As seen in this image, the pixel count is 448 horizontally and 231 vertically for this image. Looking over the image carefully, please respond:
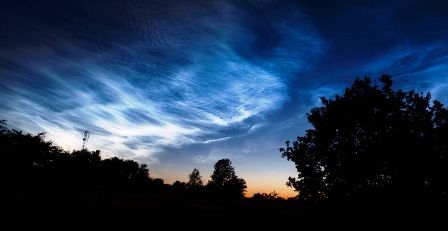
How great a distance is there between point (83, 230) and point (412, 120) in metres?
28.8

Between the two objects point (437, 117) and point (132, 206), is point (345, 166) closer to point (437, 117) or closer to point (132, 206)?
point (437, 117)

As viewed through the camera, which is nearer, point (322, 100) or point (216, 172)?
point (322, 100)

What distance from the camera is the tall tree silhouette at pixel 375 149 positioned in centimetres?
2641

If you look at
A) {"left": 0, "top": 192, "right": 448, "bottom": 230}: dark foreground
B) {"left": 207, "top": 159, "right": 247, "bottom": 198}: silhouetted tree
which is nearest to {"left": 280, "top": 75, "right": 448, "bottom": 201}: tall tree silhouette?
{"left": 0, "top": 192, "right": 448, "bottom": 230}: dark foreground

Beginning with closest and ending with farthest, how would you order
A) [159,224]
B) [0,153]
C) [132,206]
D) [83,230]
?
[83,230], [159,224], [132,206], [0,153]

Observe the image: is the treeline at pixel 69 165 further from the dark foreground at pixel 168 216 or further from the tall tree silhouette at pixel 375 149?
the dark foreground at pixel 168 216

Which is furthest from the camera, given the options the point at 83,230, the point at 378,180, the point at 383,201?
the point at 378,180

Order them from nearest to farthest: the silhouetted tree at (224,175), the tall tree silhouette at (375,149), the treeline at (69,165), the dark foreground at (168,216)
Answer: the dark foreground at (168,216) < the tall tree silhouette at (375,149) < the treeline at (69,165) < the silhouetted tree at (224,175)

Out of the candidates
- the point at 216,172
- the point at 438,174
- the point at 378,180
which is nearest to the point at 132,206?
the point at 378,180

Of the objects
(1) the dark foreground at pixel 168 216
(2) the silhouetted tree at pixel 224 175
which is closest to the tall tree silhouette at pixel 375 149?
(1) the dark foreground at pixel 168 216

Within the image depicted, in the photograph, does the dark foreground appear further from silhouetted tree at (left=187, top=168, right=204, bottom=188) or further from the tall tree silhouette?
silhouetted tree at (left=187, top=168, right=204, bottom=188)

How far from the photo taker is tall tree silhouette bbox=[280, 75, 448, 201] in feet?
86.6

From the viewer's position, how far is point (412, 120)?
27297 millimetres

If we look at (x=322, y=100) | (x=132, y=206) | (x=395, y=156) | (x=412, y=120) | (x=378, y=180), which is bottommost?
(x=132, y=206)
